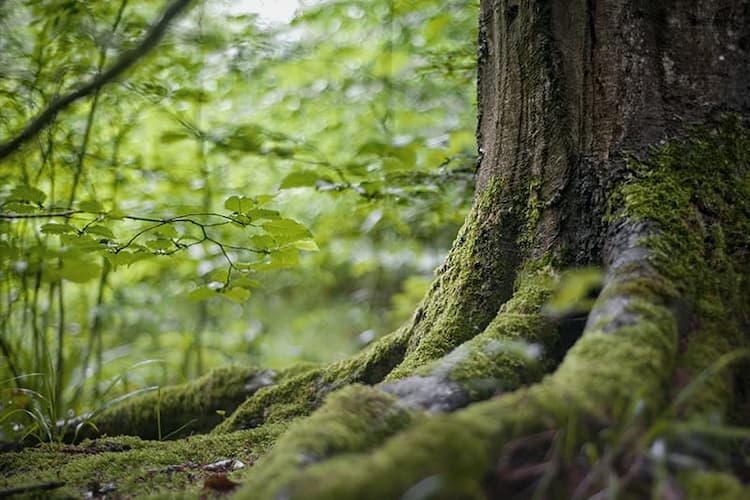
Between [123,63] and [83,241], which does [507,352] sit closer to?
[123,63]

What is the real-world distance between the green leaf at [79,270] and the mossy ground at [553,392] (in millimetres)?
883

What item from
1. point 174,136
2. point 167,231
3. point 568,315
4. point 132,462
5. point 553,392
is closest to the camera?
point 553,392

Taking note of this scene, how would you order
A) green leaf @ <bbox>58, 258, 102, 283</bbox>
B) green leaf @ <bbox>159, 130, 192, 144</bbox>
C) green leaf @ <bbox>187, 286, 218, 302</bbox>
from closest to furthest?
green leaf @ <bbox>187, 286, 218, 302</bbox> → green leaf @ <bbox>58, 258, 102, 283</bbox> → green leaf @ <bbox>159, 130, 192, 144</bbox>

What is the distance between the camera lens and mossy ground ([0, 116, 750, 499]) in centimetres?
104

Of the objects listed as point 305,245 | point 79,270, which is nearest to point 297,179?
point 305,245

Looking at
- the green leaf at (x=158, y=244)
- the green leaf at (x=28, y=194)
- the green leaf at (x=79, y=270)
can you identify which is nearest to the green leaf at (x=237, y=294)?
the green leaf at (x=158, y=244)

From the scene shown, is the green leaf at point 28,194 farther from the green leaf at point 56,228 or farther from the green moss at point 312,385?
the green moss at point 312,385

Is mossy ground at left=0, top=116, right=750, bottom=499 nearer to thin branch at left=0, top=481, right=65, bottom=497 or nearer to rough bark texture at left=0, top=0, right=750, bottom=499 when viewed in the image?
rough bark texture at left=0, top=0, right=750, bottom=499

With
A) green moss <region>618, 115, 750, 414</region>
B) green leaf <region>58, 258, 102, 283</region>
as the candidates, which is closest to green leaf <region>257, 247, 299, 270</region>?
green leaf <region>58, 258, 102, 283</region>

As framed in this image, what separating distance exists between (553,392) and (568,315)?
2.03ft

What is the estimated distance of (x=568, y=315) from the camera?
175cm

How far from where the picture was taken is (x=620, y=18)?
1.95 m

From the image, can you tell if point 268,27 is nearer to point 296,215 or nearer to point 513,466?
point 296,215

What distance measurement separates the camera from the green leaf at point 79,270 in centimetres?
283
